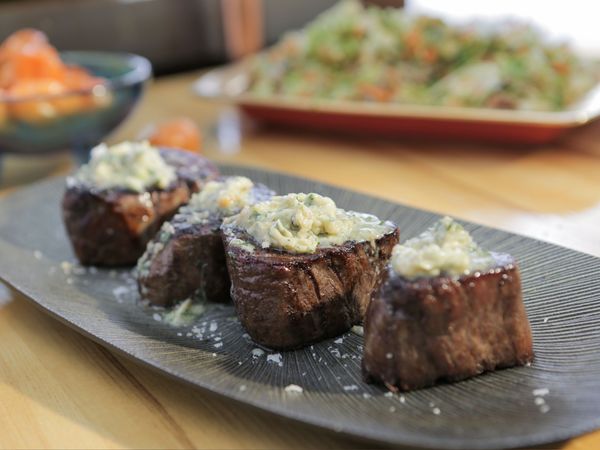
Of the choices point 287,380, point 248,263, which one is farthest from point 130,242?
point 287,380

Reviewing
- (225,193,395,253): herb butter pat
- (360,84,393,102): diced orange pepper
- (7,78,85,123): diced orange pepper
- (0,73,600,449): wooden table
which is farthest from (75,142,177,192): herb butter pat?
(360,84,393,102): diced orange pepper

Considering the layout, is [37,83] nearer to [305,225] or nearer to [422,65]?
[422,65]

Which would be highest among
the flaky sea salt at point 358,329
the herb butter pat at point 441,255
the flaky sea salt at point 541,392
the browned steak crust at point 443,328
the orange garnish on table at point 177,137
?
the herb butter pat at point 441,255

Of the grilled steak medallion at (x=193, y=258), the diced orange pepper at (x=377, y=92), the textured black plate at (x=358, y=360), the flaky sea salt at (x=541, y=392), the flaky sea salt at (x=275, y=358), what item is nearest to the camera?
the textured black plate at (x=358, y=360)

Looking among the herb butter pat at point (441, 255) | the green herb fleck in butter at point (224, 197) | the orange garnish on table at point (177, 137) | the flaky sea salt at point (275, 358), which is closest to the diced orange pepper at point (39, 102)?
the orange garnish on table at point (177, 137)

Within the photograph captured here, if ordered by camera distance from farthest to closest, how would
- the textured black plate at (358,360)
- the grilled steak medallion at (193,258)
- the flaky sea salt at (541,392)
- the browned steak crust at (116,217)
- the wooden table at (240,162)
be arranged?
the browned steak crust at (116,217) < the grilled steak medallion at (193,258) < the wooden table at (240,162) < the flaky sea salt at (541,392) < the textured black plate at (358,360)

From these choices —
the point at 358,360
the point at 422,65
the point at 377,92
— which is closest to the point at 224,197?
the point at 358,360

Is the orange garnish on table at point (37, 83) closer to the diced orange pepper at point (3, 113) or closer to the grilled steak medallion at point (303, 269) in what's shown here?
the diced orange pepper at point (3, 113)

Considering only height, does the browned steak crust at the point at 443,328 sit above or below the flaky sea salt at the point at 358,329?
above

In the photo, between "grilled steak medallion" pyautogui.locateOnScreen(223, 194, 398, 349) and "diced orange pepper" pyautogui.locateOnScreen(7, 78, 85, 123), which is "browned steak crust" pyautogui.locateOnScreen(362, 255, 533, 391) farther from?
"diced orange pepper" pyautogui.locateOnScreen(7, 78, 85, 123)
